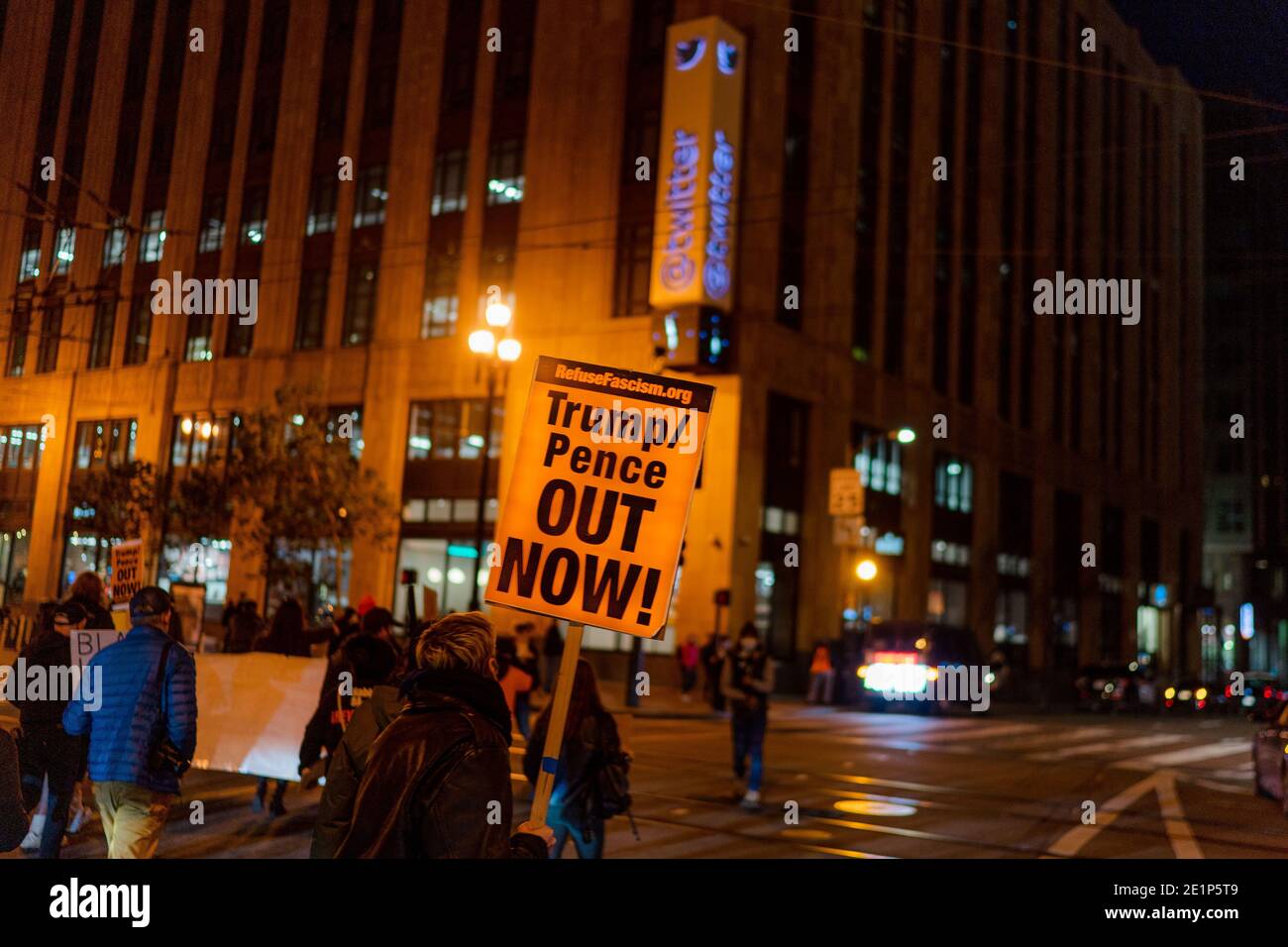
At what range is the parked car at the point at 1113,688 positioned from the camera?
3934 cm

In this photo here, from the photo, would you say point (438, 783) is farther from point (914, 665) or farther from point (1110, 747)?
point (914, 665)

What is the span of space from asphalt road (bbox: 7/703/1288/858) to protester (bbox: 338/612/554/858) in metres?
5.03

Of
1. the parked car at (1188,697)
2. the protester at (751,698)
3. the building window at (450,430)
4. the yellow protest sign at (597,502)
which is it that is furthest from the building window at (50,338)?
the parked car at (1188,697)

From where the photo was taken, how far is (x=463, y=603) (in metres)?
38.1

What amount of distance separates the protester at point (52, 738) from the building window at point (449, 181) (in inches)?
1285

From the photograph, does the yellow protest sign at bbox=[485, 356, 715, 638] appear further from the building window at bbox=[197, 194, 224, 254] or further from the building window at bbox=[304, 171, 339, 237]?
the building window at bbox=[304, 171, 339, 237]

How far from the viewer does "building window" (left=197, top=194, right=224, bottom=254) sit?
33750mm

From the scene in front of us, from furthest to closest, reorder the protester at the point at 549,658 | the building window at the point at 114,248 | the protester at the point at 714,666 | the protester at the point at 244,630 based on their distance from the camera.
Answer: the protester at the point at 549,658
the protester at the point at 714,666
the protester at the point at 244,630
the building window at the point at 114,248

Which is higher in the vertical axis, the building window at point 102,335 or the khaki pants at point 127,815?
the building window at point 102,335

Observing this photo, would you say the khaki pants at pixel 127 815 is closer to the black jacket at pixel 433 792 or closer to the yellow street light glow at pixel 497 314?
the black jacket at pixel 433 792

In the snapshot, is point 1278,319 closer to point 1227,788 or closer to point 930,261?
point 930,261

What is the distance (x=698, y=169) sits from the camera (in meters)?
32.2

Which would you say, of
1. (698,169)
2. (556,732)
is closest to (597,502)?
(556,732)
